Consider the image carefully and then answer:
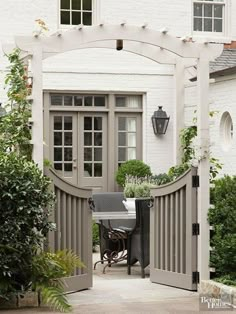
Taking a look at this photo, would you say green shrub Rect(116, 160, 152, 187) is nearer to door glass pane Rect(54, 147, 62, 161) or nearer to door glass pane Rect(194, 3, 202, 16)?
door glass pane Rect(54, 147, 62, 161)

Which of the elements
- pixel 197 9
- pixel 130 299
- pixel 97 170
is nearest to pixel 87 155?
pixel 97 170

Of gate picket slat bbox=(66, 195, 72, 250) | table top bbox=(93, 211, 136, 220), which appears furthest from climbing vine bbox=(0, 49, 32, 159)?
table top bbox=(93, 211, 136, 220)

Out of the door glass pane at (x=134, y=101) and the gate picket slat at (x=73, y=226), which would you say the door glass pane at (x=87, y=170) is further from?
the gate picket slat at (x=73, y=226)

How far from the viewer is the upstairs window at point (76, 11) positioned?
1509 cm

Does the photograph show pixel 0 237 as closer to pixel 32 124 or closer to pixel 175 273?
pixel 32 124

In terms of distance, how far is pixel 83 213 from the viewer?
28.7ft

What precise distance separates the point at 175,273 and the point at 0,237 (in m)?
2.31

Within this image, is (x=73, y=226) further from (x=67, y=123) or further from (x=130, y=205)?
(x=67, y=123)

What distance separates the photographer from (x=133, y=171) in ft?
48.2

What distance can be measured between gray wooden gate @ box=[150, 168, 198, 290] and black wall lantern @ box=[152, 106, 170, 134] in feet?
19.3

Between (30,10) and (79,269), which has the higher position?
(30,10)

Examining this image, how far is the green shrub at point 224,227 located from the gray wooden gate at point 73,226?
54.7 inches

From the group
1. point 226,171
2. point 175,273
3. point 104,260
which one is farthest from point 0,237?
point 226,171

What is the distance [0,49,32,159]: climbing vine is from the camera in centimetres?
838
